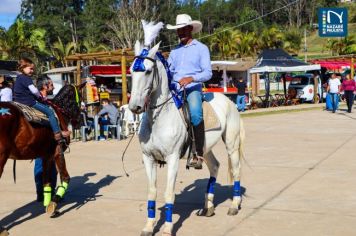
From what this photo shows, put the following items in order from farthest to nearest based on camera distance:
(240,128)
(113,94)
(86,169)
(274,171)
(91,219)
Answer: (113,94) → (86,169) → (274,171) → (240,128) → (91,219)

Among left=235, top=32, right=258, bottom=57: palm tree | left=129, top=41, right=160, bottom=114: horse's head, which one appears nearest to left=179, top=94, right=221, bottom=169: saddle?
left=129, top=41, right=160, bottom=114: horse's head

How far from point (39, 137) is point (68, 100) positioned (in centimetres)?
98

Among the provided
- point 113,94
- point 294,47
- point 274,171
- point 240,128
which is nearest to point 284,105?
point 113,94

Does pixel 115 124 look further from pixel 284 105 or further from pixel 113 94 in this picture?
pixel 284 105

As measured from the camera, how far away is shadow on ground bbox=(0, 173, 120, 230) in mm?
6551

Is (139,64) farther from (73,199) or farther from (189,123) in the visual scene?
(73,199)

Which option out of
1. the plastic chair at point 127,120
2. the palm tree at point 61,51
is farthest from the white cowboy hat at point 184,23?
the palm tree at point 61,51

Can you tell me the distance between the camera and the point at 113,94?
2603cm

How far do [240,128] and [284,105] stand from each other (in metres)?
23.9

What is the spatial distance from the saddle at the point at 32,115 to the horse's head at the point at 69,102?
1.87 ft

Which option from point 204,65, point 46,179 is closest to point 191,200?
point 46,179

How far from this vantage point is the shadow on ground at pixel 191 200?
630 centimetres

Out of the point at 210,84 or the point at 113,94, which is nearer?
the point at 113,94

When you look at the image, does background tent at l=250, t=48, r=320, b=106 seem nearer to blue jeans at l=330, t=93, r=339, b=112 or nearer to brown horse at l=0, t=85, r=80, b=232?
blue jeans at l=330, t=93, r=339, b=112
